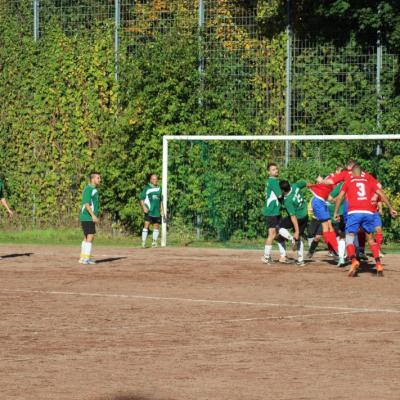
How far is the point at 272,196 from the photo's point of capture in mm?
25031

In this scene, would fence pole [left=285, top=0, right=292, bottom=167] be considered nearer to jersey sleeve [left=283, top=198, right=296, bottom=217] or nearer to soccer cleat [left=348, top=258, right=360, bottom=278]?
jersey sleeve [left=283, top=198, right=296, bottom=217]

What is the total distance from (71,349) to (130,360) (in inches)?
40.4

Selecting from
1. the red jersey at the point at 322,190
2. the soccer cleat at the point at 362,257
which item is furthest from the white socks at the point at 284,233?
the soccer cleat at the point at 362,257

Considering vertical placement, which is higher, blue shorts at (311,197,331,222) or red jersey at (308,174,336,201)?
red jersey at (308,174,336,201)

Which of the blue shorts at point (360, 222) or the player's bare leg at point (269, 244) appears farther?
the player's bare leg at point (269, 244)

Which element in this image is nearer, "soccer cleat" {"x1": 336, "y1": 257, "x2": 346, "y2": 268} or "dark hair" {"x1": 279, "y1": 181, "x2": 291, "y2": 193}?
"soccer cleat" {"x1": 336, "y1": 257, "x2": 346, "y2": 268}

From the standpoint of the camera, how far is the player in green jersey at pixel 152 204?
3139 cm

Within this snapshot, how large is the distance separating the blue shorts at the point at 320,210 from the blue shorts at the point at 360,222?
9.39 feet

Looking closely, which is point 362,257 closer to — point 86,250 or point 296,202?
point 296,202

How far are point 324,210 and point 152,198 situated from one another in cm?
728

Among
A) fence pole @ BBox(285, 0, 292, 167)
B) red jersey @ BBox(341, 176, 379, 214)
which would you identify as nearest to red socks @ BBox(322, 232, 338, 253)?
red jersey @ BBox(341, 176, 379, 214)

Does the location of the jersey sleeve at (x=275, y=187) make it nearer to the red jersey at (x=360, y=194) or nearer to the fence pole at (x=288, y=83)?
the red jersey at (x=360, y=194)

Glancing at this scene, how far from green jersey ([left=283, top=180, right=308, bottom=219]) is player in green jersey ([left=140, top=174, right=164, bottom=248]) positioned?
6.39 meters

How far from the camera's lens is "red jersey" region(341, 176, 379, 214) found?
22156mm
